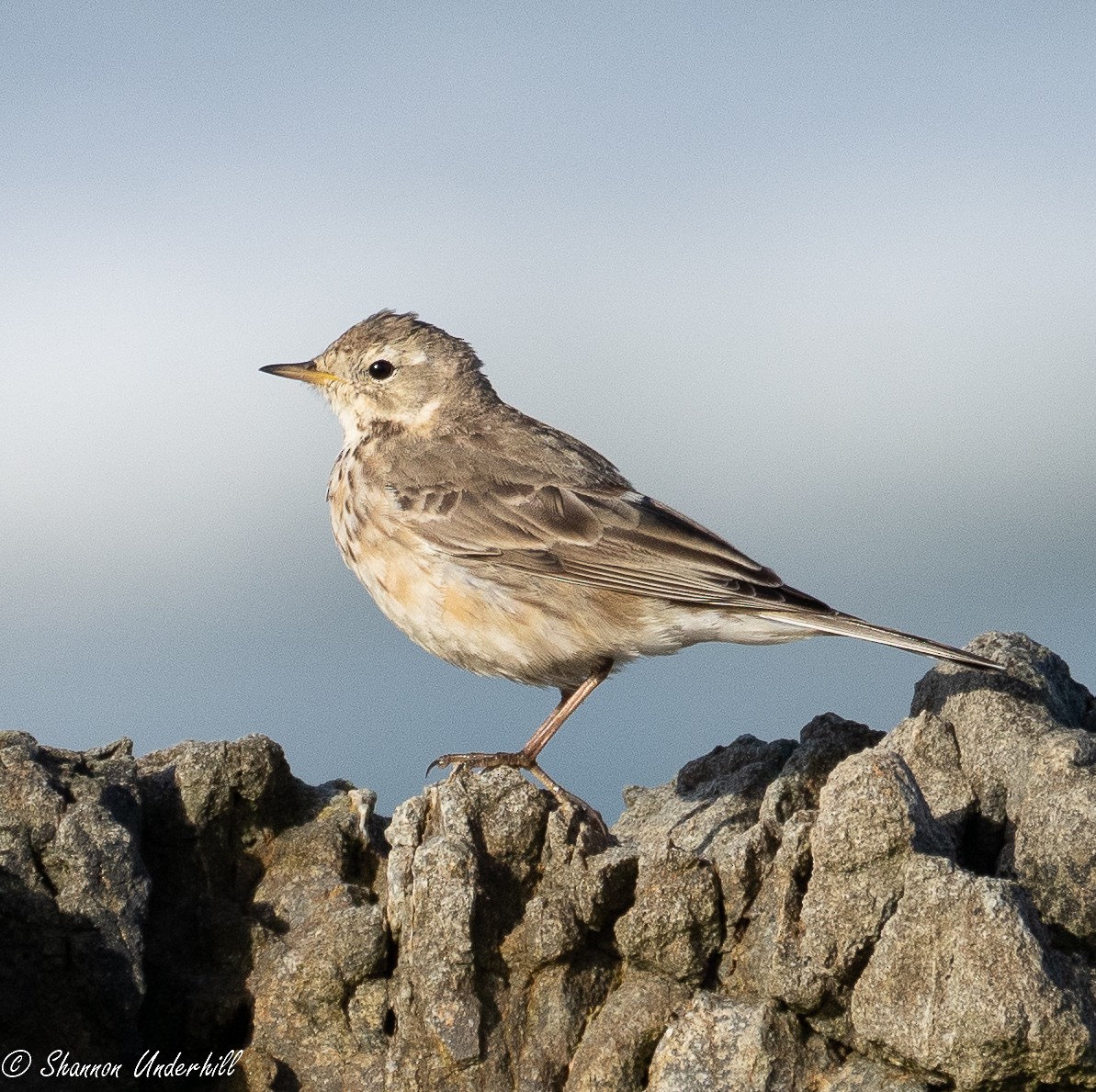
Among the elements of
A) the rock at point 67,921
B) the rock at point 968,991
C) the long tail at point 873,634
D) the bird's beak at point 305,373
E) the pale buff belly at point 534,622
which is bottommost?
the rock at point 67,921

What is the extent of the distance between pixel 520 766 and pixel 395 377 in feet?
12.5

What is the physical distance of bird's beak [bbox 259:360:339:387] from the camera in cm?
1236

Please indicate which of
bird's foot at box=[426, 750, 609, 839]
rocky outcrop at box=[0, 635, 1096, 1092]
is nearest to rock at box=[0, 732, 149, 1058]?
rocky outcrop at box=[0, 635, 1096, 1092]

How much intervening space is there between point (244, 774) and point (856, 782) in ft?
12.8

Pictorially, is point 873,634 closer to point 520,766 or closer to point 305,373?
point 520,766

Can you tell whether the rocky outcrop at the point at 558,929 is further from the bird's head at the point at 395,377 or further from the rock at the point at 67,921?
the bird's head at the point at 395,377

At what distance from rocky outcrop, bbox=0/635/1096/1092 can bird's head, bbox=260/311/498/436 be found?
375cm

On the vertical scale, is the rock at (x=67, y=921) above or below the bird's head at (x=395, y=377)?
below

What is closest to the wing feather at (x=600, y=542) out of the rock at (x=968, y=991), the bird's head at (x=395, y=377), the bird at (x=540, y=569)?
the bird at (x=540, y=569)

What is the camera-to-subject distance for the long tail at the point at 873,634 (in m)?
8.98

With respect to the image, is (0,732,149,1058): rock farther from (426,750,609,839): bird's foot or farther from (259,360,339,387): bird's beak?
(259,360,339,387): bird's beak

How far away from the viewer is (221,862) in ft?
30.1

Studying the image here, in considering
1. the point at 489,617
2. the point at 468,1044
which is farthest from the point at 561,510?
the point at 468,1044

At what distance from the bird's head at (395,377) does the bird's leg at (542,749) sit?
104 inches
